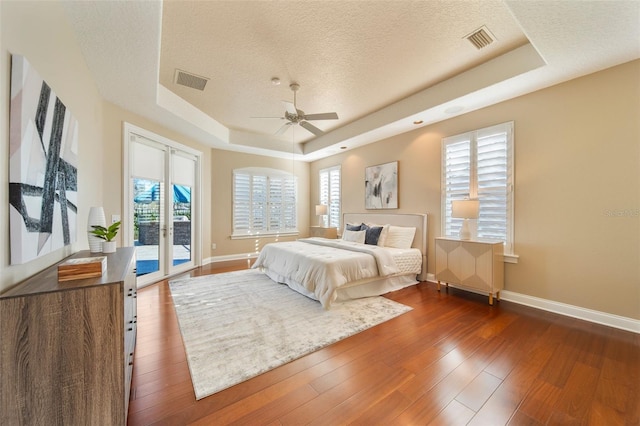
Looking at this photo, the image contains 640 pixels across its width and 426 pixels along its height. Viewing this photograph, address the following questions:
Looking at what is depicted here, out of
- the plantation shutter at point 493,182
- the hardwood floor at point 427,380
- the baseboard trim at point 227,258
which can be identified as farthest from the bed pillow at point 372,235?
the baseboard trim at point 227,258

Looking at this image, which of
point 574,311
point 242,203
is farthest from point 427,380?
point 242,203

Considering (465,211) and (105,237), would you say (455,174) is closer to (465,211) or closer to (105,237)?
(465,211)

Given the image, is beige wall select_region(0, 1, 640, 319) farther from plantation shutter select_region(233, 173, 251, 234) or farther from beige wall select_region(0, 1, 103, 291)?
plantation shutter select_region(233, 173, 251, 234)

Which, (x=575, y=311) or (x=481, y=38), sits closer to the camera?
(x=481, y=38)

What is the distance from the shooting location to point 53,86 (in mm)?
1731

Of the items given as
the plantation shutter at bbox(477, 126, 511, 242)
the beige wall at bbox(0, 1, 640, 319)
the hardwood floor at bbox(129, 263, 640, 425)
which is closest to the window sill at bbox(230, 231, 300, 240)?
the beige wall at bbox(0, 1, 640, 319)

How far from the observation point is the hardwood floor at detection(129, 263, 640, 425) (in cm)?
154

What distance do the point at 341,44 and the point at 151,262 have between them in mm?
4549

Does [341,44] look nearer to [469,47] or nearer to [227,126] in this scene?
[469,47]

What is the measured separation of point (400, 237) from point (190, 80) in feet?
13.9

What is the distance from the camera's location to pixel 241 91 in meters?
3.88

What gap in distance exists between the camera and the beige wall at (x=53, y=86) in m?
1.16

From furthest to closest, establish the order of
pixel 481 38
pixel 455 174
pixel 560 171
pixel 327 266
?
pixel 455 174 < pixel 327 266 < pixel 560 171 < pixel 481 38

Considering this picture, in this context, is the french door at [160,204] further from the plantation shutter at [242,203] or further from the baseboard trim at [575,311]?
the baseboard trim at [575,311]
